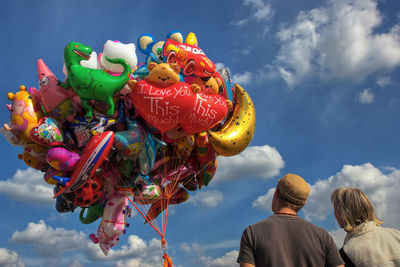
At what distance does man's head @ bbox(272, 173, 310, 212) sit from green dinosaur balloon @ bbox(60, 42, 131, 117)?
4.44 metres

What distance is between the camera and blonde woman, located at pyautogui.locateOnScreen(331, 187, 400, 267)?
7.21 feet

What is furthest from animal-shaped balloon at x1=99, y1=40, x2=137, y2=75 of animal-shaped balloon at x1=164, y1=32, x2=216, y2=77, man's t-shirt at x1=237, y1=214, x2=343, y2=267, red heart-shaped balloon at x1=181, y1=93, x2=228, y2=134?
man's t-shirt at x1=237, y1=214, x2=343, y2=267

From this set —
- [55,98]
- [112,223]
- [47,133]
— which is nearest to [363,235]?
[47,133]

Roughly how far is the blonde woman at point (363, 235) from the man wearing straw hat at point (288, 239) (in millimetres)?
190

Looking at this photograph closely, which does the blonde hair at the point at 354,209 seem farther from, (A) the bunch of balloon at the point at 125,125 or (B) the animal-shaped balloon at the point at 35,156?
(B) the animal-shaped balloon at the point at 35,156

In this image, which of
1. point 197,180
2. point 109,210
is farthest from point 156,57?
point 109,210

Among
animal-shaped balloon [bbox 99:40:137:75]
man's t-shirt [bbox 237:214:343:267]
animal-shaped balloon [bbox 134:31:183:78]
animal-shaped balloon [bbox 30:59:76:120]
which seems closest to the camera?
man's t-shirt [bbox 237:214:343:267]

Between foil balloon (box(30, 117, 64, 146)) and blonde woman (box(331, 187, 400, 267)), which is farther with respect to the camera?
foil balloon (box(30, 117, 64, 146))

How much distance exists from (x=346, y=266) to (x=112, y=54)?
5579mm

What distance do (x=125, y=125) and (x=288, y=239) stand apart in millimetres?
4999

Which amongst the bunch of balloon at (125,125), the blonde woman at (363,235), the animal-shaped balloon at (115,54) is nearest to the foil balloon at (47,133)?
the bunch of balloon at (125,125)

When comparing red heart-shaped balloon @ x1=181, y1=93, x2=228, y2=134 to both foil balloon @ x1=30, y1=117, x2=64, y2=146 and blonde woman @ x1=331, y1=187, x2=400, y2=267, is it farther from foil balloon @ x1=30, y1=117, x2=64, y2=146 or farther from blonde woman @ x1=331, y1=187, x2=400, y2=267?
blonde woman @ x1=331, y1=187, x2=400, y2=267

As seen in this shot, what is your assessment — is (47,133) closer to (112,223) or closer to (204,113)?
(112,223)

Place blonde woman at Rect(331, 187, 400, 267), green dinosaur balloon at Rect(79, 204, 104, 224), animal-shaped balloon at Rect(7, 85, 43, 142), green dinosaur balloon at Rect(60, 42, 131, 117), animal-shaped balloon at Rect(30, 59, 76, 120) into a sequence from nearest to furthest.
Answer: blonde woman at Rect(331, 187, 400, 267) → green dinosaur balloon at Rect(60, 42, 131, 117) → animal-shaped balloon at Rect(7, 85, 43, 142) → animal-shaped balloon at Rect(30, 59, 76, 120) → green dinosaur balloon at Rect(79, 204, 104, 224)
